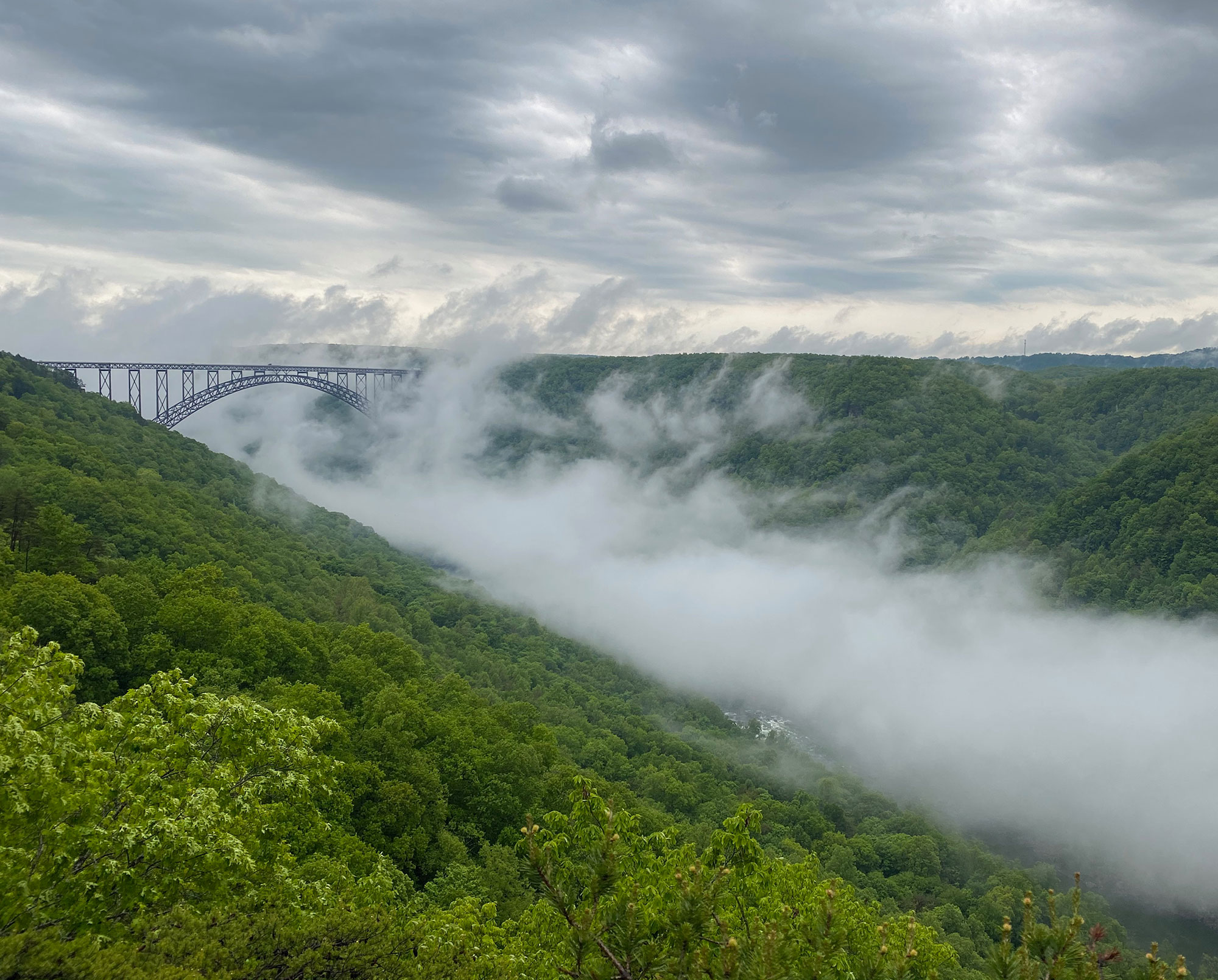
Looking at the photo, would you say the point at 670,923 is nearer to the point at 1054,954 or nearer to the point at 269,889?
the point at 1054,954

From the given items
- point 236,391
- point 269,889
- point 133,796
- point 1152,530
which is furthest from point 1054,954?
point 1152,530

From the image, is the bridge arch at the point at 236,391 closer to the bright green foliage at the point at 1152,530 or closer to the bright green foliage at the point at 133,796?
the bright green foliage at the point at 133,796

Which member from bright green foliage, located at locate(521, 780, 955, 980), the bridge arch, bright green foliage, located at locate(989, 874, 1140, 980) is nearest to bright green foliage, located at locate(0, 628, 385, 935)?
bright green foliage, located at locate(521, 780, 955, 980)

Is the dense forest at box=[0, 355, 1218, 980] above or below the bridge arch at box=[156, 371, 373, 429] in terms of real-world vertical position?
below

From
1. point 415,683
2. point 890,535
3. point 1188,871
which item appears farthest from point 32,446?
point 890,535

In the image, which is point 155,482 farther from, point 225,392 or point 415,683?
point 225,392

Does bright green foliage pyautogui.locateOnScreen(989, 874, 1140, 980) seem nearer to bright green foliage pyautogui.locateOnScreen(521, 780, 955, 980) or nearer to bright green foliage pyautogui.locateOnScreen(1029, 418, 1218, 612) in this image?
bright green foliage pyautogui.locateOnScreen(521, 780, 955, 980)

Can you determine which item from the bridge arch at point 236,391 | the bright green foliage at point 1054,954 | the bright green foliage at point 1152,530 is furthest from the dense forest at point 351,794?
the bright green foliage at point 1152,530
